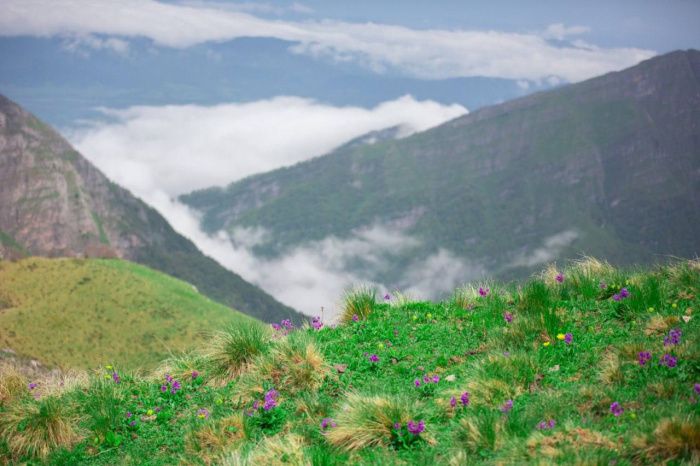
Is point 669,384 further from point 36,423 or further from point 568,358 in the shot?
point 36,423

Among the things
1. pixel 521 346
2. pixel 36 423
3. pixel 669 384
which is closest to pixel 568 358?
pixel 521 346

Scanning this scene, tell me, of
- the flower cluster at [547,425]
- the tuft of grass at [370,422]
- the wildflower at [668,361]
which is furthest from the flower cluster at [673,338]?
the tuft of grass at [370,422]

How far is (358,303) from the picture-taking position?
13102mm

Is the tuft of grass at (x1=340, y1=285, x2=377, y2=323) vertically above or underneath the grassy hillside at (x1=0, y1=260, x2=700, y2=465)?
above

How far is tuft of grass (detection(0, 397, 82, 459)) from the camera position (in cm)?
981

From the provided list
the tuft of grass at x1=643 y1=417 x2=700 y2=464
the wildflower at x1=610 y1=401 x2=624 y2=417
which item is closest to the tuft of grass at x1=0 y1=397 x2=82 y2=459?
the wildflower at x1=610 y1=401 x2=624 y2=417

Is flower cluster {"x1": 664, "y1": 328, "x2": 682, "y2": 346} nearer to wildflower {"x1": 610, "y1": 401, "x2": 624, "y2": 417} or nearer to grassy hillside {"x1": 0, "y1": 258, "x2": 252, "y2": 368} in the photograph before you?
wildflower {"x1": 610, "y1": 401, "x2": 624, "y2": 417}

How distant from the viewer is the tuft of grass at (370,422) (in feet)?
26.7

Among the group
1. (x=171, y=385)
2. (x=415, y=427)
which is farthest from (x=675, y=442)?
(x=171, y=385)

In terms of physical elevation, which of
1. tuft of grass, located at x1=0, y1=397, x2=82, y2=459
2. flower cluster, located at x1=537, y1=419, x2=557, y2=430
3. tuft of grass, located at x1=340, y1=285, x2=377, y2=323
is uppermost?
tuft of grass, located at x1=340, y1=285, x2=377, y2=323

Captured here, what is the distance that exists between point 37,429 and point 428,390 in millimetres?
6042

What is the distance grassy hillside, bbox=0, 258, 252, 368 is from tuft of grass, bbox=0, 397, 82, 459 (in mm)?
77880

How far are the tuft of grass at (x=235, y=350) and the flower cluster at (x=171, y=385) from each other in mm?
652

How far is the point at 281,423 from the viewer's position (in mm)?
9359
